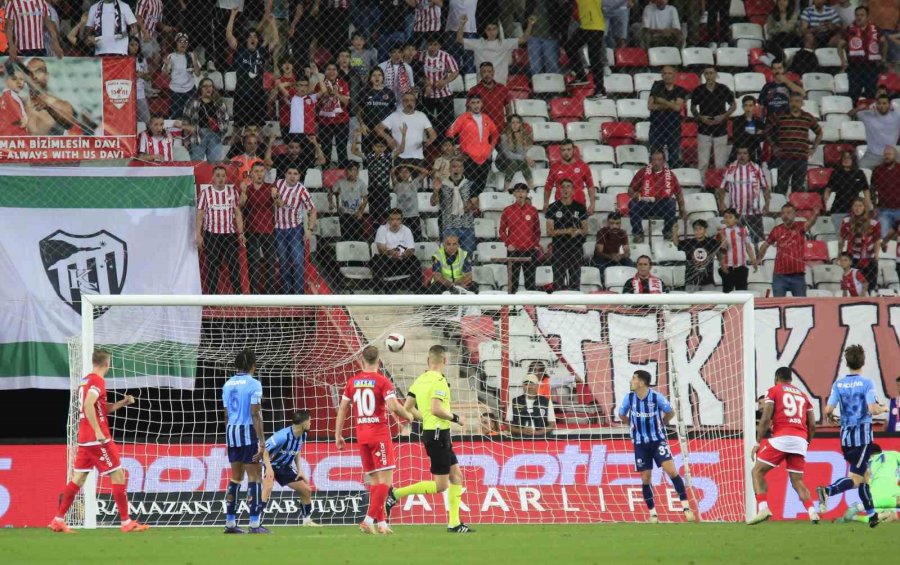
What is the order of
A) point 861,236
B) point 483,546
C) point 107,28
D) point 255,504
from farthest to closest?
point 861,236 → point 107,28 → point 255,504 → point 483,546

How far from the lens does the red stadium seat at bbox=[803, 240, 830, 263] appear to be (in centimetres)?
2045

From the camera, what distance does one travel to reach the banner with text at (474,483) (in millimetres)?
16094

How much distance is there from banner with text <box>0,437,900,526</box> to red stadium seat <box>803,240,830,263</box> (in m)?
4.51

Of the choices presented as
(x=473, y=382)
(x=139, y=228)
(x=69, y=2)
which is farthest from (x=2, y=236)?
(x=473, y=382)

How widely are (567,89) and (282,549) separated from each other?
12.6 meters

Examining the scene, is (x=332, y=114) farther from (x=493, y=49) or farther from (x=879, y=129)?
(x=879, y=129)

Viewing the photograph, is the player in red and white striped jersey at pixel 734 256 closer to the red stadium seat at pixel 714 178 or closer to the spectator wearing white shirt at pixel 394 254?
the red stadium seat at pixel 714 178

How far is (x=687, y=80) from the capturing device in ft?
73.4

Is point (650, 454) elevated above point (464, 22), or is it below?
below

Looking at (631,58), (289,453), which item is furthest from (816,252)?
(289,453)

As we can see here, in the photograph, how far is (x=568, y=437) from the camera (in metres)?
16.4

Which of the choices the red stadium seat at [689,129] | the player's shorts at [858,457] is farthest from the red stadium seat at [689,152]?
the player's shorts at [858,457]

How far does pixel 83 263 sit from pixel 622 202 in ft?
25.6

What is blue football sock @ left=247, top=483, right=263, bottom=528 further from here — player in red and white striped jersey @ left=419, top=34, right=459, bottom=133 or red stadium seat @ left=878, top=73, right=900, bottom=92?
red stadium seat @ left=878, top=73, right=900, bottom=92
